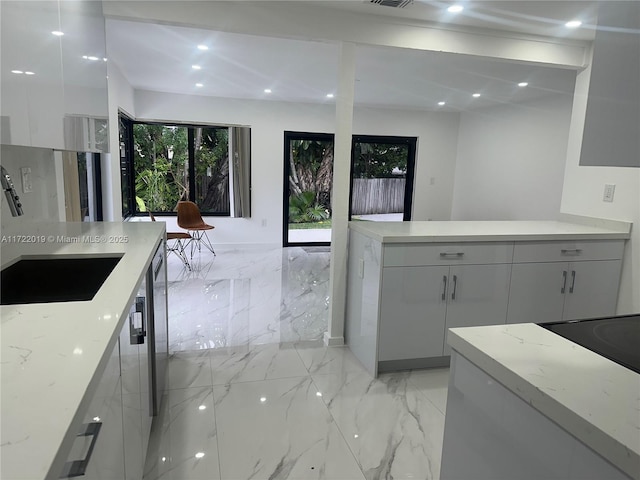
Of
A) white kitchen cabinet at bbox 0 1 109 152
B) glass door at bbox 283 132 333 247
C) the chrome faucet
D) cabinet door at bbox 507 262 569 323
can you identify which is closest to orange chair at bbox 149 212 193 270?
glass door at bbox 283 132 333 247

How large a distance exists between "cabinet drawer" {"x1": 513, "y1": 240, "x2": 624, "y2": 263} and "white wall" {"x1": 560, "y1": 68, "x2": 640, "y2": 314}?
0.13 meters

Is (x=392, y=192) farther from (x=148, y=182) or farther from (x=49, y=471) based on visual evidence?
(x=49, y=471)

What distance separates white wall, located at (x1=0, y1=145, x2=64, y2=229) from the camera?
1.82 m

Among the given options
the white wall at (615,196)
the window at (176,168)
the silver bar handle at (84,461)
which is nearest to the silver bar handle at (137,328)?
the silver bar handle at (84,461)

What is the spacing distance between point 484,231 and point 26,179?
2.71 meters

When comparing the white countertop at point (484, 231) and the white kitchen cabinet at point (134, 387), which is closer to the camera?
the white kitchen cabinet at point (134, 387)

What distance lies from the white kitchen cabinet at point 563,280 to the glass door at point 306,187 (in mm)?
4625

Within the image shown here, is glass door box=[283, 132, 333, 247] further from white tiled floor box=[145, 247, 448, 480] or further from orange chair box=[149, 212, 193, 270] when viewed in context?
white tiled floor box=[145, 247, 448, 480]

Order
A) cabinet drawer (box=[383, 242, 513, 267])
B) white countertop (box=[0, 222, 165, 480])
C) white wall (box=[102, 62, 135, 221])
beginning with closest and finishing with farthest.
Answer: white countertop (box=[0, 222, 165, 480]) → cabinet drawer (box=[383, 242, 513, 267]) → white wall (box=[102, 62, 135, 221])

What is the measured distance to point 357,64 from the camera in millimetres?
4340

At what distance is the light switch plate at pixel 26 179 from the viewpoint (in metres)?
1.99

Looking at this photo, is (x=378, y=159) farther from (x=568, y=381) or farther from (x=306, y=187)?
(x=568, y=381)

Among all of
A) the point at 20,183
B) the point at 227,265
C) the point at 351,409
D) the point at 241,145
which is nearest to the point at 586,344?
the point at 351,409

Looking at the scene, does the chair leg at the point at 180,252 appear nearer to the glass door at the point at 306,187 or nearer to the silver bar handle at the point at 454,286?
the glass door at the point at 306,187
